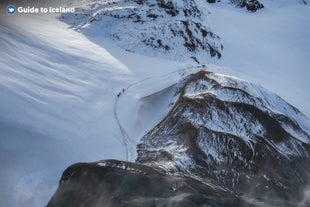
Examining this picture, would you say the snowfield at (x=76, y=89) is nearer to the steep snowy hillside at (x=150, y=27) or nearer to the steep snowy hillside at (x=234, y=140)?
the steep snowy hillside at (x=150, y=27)

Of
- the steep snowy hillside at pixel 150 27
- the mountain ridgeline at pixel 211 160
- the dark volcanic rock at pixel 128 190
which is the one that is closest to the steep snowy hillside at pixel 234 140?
the mountain ridgeline at pixel 211 160

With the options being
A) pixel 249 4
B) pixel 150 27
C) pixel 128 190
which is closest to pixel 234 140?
pixel 128 190

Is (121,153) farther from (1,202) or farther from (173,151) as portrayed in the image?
(1,202)

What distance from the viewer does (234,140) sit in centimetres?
1622

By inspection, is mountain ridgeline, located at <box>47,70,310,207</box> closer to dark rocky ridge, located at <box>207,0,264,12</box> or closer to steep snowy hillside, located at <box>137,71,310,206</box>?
steep snowy hillside, located at <box>137,71,310,206</box>

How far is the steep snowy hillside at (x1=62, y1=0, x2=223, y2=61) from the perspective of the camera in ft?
101

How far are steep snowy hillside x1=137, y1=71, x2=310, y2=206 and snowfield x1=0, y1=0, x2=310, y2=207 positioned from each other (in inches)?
75.2

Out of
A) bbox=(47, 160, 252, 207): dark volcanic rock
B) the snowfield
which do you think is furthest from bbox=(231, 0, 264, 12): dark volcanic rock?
bbox=(47, 160, 252, 207): dark volcanic rock

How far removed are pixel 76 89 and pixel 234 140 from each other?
397 inches

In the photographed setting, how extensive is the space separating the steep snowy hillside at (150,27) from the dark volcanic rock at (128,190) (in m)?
20.1

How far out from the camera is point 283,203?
979 cm

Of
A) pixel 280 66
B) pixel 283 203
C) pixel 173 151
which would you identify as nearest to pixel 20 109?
pixel 173 151

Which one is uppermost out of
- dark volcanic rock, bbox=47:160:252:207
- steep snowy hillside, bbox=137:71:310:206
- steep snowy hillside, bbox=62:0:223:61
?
steep snowy hillside, bbox=62:0:223:61

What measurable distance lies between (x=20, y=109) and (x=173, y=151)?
786 centimetres
